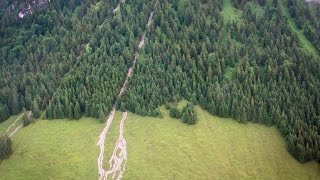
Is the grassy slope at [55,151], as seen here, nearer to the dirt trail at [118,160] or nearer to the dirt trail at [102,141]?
the dirt trail at [102,141]

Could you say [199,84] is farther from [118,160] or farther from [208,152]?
[118,160]

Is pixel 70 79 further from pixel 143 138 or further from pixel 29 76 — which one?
pixel 143 138

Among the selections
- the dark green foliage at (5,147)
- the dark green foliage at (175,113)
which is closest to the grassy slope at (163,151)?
the dark green foliage at (175,113)

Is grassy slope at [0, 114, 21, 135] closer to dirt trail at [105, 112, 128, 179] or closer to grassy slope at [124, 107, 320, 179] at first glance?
dirt trail at [105, 112, 128, 179]

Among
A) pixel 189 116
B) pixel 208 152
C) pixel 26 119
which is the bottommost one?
pixel 208 152

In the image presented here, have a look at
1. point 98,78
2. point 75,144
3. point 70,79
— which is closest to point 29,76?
point 70,79

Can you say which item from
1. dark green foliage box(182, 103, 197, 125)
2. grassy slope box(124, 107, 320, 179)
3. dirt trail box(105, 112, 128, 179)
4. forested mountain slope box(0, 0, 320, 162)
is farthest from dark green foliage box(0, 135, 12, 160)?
dark green foliage box(182, 103, 197, 125)

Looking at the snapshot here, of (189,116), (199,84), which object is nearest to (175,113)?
(189,116)
